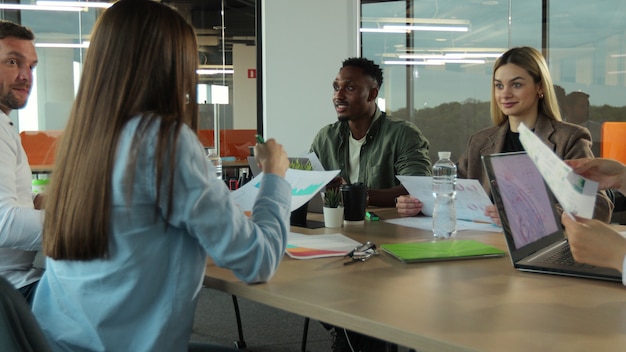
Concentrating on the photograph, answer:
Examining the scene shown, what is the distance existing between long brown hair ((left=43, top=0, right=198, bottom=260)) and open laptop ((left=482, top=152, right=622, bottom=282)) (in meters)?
0.75

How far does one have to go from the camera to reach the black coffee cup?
200 centimetres

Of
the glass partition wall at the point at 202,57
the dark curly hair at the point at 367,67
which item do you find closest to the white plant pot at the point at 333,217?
the dark curly hair at the point at 367,67

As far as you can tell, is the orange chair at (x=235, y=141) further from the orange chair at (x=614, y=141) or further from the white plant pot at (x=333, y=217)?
the white plant pot at (x=333, y=217)

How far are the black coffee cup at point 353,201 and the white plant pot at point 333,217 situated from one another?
39mm

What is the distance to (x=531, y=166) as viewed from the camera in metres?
1.58

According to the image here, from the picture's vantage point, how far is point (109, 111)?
3.65ft

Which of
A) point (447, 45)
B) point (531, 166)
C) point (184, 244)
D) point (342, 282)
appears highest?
point (447, 45)

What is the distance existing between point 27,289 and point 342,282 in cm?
106

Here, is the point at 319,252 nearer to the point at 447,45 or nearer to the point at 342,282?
the point at 342,282

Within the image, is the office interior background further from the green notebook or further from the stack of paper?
the green notebook

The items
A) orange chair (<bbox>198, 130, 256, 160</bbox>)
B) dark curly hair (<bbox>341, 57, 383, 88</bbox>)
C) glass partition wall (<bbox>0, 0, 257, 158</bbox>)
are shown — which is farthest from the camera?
orange chair (<bbox>198, 130, 256, 160</bbox>)

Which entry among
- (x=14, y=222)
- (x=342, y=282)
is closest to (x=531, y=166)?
(x=342, y=282)

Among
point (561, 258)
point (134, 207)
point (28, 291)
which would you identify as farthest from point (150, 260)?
point (561, 258)

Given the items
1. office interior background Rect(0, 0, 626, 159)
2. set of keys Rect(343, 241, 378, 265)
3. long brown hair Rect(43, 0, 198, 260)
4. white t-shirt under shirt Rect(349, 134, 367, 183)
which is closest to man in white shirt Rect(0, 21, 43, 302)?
long brown hair Rect(43, 0, 198, 260)
